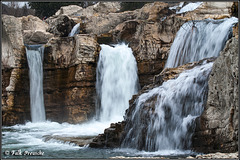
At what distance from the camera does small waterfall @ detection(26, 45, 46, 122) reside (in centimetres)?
1895

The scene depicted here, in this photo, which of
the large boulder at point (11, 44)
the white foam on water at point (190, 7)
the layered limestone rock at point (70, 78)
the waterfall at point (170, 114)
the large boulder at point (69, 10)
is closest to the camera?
the waterfall at point (170, 114)

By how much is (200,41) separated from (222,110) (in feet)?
25.2

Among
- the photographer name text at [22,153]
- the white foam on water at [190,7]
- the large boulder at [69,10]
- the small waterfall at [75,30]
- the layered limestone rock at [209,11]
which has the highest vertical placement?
the large boulder at [69,10]

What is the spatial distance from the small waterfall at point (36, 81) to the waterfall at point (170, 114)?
10166 mm

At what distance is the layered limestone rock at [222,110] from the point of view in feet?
24.2

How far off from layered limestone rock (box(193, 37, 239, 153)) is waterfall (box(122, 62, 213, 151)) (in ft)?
1.37

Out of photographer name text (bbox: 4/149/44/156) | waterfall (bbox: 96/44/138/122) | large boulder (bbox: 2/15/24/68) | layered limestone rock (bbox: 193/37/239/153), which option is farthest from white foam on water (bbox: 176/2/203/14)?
photographer name text (bbox: 4/149/44/156)

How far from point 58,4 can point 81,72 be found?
18453 mm

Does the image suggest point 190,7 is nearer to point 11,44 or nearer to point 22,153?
point 11,44

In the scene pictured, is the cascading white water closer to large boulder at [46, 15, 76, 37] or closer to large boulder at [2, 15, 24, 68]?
large boulder at [2, 15, 24, 68]

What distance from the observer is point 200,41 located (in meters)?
15.0

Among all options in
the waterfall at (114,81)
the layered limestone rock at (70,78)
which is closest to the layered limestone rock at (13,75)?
the layered limestone rock at (70,78)

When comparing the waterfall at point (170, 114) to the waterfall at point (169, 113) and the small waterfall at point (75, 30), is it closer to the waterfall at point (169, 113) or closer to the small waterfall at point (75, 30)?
the waterfall at point (169, 113)

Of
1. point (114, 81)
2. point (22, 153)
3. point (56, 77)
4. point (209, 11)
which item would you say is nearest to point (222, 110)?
point (22, 153)
